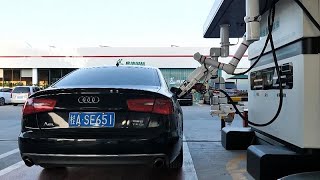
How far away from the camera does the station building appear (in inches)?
1371

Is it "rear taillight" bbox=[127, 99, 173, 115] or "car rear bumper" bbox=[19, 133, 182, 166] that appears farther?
"rear taillight" bbox=[127, 99, 173, 115]

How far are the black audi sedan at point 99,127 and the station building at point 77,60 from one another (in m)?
29.5

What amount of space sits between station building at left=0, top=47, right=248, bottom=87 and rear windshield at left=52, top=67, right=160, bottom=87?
1111 inches

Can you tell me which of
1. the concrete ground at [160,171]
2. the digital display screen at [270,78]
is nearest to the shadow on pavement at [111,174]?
the concrete ground at [160,171]

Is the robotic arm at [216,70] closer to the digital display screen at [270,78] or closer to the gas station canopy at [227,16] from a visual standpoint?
the gas station canopy at [227,16]

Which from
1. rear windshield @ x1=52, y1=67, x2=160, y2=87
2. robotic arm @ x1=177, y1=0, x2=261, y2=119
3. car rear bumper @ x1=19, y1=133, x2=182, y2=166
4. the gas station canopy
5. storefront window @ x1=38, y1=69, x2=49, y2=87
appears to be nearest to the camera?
car rear bumper @ x1=19, y1=133, x2=182, y2=166

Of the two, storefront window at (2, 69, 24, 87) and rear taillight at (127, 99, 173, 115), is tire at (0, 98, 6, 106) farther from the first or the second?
rear taillight at (127, 99, 173, 115)

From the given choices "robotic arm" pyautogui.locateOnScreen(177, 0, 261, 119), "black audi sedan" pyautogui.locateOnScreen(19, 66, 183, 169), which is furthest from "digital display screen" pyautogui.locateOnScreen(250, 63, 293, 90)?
"black audi sedan" pyautogui.locateOnScreen(19, 66, 183, 169)

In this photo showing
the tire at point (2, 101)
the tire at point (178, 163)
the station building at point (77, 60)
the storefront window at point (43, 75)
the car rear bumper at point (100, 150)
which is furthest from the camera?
the storefront window at point (43, 75)

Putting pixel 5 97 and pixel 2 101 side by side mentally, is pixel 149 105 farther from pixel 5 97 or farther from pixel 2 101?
pixel 5 97

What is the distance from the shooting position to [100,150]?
411cm

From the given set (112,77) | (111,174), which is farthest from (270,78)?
(111,174)

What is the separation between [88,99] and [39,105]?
0.52 meters

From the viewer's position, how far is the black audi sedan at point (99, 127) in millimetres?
4125
